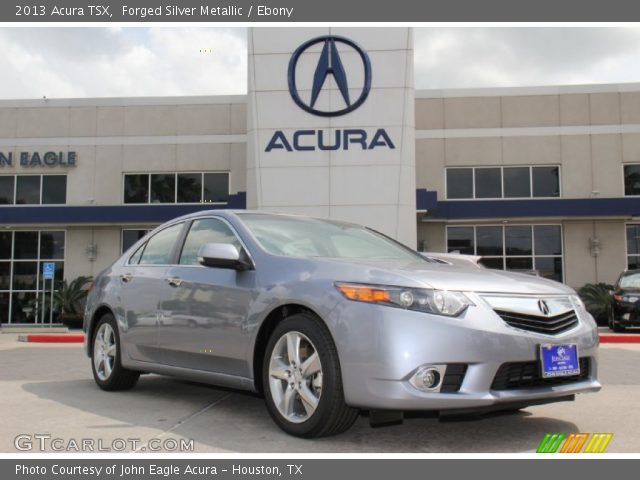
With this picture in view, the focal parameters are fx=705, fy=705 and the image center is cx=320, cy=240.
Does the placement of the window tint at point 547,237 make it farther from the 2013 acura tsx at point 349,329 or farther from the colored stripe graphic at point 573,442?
the colored stripe graphic at point 573,442

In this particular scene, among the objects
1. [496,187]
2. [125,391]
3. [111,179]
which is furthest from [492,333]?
[111,179]

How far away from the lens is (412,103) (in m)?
19.8

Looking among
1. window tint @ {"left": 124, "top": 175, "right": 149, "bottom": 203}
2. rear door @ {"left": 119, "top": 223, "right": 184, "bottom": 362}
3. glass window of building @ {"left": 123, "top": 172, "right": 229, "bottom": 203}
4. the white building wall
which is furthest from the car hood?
window tint @ {"left": 124, "top": 175, "right": 149, "bottom": 203}

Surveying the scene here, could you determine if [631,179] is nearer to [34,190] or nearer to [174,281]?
[34,190]

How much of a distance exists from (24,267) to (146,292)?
20.6 m

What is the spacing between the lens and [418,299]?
4.14 m

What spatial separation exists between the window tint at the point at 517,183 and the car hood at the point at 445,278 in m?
19.5

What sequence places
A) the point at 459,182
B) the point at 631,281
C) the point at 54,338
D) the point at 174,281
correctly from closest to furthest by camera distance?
the point at 174,281 < the point at 54,338 < the point at 631,281 < the point at 459,182

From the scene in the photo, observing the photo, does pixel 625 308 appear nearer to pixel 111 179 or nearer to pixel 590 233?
pixel 590 233

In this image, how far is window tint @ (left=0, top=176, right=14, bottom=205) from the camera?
25.0m

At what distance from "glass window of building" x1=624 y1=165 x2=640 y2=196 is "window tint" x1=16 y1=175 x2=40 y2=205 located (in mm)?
20134

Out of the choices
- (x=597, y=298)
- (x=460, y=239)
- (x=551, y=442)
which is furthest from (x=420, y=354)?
(x=460, y=239)

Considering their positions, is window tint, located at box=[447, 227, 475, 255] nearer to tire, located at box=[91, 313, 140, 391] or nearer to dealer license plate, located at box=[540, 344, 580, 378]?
tire, located at box=[91, 313, 140, 391]

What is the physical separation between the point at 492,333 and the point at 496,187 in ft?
66.9
